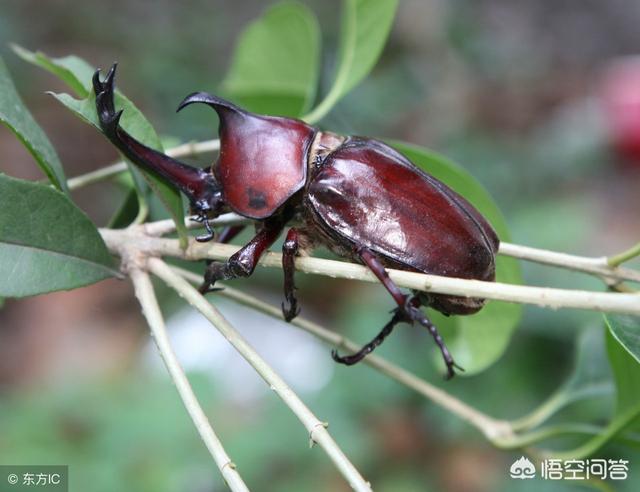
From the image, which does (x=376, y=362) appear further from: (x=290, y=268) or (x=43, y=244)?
(x=43, y=244)

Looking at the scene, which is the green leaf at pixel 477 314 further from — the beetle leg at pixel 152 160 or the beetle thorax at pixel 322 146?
the beetle leg at pixel 152 160

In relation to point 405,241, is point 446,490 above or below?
below

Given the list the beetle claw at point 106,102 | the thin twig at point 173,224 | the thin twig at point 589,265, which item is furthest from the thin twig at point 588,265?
the beetle claw at point 106,102

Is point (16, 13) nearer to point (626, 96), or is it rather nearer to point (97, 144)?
point (97, 144)

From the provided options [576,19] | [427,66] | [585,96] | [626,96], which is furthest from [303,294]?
[576,19]

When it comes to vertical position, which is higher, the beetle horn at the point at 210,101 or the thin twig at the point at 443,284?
the beetle horn at the point at 210,101

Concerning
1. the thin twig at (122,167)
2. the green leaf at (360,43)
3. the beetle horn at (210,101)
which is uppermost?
the green leaf at (360,43)

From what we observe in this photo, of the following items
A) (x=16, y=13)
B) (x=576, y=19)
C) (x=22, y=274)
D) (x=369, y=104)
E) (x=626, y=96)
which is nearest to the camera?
(x=22, y=274)

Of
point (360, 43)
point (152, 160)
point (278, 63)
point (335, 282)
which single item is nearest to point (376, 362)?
point (152, 160)
